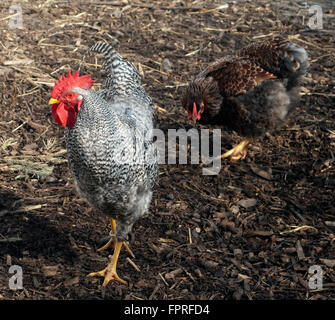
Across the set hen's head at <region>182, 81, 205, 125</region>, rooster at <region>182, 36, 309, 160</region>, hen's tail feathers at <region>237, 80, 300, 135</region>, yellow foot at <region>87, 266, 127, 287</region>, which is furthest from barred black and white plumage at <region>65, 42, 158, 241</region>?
hen's tail feathers at <region>237, 80, 300, 135</region>

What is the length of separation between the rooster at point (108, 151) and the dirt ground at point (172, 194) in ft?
1.24

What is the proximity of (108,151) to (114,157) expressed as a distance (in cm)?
7

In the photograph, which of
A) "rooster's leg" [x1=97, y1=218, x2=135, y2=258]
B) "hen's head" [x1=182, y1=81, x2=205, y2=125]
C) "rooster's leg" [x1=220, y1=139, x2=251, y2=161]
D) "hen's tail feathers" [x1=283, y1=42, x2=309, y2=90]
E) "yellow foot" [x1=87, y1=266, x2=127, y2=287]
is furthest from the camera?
"rooster's leg" [x1=220, y1=139, x2=251, y2=161]

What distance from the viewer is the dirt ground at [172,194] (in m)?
4.60

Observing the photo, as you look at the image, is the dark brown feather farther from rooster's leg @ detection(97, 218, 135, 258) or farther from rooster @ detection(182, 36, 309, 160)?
rooster's leg @ detection(97, 218, 135, 258)

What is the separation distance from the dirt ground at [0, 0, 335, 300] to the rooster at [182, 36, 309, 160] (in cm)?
52

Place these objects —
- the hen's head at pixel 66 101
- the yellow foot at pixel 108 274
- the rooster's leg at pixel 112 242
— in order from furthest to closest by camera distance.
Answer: the rooster's leg at pixel 112 242 → the yellow foot at pixel 108 274 → the hen's head at pixel 66 101

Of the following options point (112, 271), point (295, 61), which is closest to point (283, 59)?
point (295, 61)

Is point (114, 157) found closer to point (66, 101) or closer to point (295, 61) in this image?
point (66, 101)

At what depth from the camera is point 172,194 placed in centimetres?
565

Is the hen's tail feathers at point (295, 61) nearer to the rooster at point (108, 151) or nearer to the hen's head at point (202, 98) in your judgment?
the hen's head at point (202, 98)

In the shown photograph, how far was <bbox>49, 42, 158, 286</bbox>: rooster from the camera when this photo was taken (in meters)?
4.00

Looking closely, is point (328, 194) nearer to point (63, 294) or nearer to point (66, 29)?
point (63, 294)

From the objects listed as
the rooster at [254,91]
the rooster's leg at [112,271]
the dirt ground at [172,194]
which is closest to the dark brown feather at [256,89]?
the rooster at [254,91]
